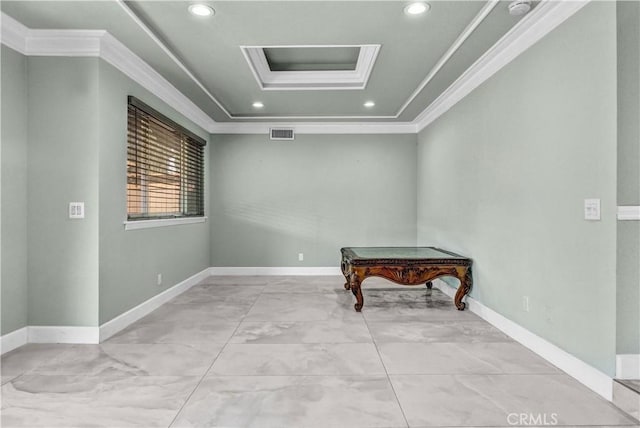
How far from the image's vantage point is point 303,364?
7.70ft

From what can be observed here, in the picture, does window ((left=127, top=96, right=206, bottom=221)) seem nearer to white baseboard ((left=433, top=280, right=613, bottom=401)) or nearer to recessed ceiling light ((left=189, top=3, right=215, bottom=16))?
recessed ceiling light ((left=189, top=3, right=215, bottom=16))

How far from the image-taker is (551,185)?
2373 mm

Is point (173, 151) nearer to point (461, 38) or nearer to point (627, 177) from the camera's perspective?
point (461, 38)

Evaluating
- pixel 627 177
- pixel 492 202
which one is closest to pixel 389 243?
pixel 492 202

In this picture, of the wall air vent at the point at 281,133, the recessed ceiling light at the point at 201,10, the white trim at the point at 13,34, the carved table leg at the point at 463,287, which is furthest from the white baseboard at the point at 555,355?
the white trim at the point at 13,34

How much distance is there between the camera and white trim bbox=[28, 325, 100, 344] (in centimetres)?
272

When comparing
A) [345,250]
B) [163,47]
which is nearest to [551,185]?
[345,250]

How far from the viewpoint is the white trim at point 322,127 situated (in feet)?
17.8

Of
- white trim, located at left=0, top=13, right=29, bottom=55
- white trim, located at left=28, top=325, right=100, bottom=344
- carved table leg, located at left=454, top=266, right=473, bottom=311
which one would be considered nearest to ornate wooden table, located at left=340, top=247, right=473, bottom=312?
carved table leg, located at left=454, top=266, right=473, bottom=311

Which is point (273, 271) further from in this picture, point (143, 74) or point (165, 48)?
point (165, 48)

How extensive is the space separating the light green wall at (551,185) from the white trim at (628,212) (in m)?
0.03

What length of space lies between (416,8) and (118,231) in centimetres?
306

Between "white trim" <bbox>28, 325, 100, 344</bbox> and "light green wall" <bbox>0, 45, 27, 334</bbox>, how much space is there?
0.41 feet

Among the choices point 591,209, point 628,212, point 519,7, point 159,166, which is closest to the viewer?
point 628,212
